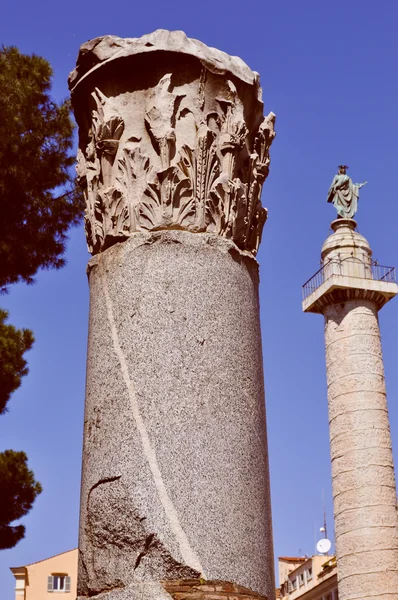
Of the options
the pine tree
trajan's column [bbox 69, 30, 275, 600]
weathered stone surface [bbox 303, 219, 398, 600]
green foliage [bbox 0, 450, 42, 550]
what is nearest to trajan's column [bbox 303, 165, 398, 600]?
weathered stone surface [bbox 303, 219, 398, 600]

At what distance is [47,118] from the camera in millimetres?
9391

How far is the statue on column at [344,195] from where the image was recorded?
2383 centimetres

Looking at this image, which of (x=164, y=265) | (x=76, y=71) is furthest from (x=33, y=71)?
(x=164, y=265)

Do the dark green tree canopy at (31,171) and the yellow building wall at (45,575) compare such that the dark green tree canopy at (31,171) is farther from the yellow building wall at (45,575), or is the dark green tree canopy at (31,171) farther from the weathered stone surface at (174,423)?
the yellow building wall at (45,575)

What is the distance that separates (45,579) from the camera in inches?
1248

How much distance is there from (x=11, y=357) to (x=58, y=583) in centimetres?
2336

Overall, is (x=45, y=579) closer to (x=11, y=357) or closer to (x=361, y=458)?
(x=361, y=458)

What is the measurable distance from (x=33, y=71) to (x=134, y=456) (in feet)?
21.3

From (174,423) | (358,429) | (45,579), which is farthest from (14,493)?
(45,579)

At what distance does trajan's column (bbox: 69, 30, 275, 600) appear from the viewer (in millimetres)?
3438

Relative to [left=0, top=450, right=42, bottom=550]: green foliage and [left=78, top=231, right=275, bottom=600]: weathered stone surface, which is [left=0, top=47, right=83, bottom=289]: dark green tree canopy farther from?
[left=78, top=231, right=275, bottom=600]: weathered stone surface

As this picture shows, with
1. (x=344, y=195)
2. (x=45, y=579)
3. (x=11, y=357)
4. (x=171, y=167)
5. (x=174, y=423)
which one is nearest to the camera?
(x=174, y=423)

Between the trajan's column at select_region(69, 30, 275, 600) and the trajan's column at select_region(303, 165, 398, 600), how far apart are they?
15759mm

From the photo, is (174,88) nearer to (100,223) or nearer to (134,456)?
(100,223)
